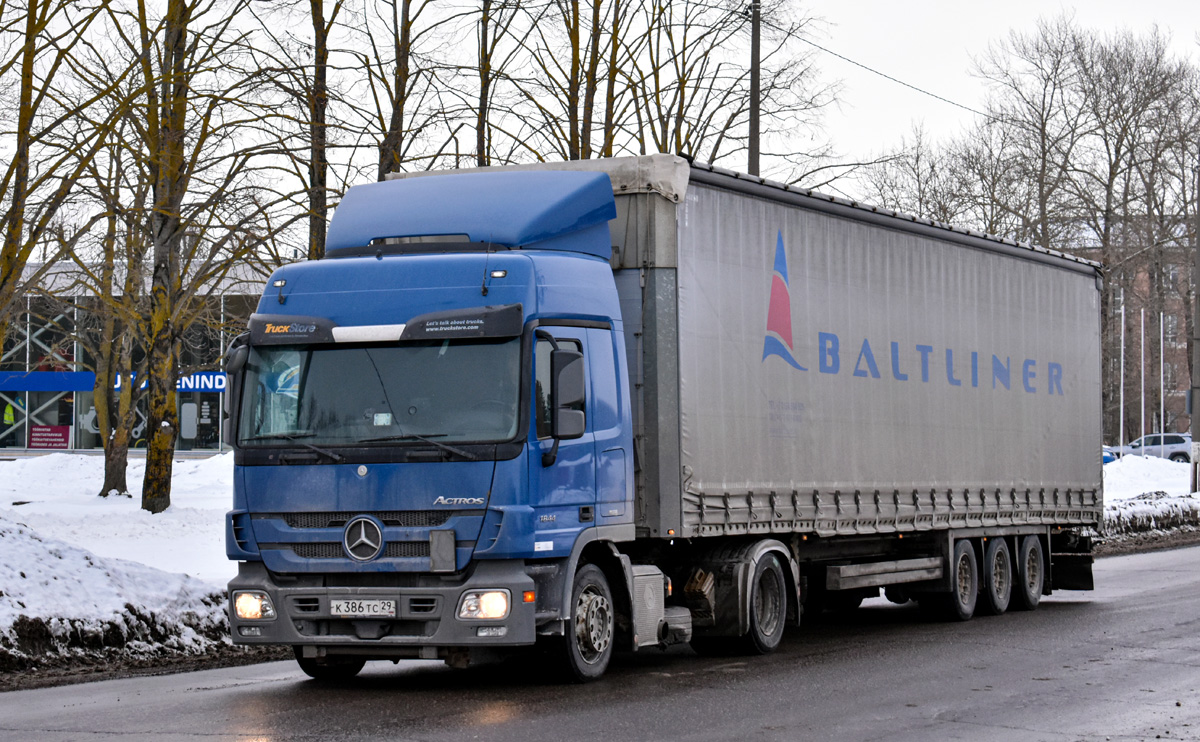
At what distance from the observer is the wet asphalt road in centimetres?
840

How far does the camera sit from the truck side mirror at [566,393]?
963 cm

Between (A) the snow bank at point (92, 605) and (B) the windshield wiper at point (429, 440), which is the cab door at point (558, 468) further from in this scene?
(A) the snow bank at point (92, 605)

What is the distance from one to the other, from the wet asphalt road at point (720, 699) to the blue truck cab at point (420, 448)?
546mm

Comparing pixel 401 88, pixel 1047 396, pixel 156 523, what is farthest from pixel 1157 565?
pixel 156 523

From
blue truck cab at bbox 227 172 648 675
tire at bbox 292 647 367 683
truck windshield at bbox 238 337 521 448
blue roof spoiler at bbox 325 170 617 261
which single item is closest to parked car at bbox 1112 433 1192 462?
blue roof spoiler at bbox 325 170 617 261

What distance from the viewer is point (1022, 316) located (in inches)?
677

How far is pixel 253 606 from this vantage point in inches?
389

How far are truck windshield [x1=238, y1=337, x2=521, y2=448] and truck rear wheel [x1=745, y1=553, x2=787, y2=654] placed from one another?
11.0ft

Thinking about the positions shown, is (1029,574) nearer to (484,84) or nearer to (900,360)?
(900,360)

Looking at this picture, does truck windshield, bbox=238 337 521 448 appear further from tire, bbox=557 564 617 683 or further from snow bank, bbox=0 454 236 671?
snow bank, bbox=0 454 236 671

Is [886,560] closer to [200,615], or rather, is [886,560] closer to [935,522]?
[935,522]

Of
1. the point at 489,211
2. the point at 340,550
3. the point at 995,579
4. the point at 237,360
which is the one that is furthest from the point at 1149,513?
the point at 237,360

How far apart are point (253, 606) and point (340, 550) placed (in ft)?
2.49

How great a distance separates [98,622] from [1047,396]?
1078 cm
